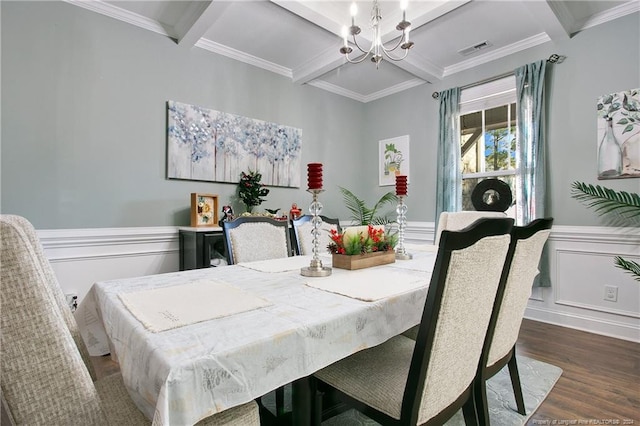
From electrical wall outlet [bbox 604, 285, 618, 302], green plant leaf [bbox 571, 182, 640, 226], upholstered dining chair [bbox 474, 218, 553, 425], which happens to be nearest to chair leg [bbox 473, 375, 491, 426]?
upholstered dining chair [bbox 474, 218, 553, 425]

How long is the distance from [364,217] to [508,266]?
2.95m

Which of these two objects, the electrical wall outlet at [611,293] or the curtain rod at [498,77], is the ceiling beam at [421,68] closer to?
the curtain rod at [498,77]

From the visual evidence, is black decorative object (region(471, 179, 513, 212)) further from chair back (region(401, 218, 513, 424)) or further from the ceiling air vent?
chair back (region(401, 218, 513, 424))

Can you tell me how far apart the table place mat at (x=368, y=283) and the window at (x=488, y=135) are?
222cm

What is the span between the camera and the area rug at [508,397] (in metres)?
1.55

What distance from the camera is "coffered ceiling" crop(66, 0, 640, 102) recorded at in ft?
8.00

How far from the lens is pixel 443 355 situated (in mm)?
908

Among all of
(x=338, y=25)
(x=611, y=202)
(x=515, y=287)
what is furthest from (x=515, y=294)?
(x=338, y=25)

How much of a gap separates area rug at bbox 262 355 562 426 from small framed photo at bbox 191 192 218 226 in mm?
1497

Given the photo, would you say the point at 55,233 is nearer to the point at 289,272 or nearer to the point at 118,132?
the point at 118,132

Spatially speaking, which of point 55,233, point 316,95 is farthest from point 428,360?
point 316,95

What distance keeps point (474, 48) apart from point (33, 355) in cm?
370

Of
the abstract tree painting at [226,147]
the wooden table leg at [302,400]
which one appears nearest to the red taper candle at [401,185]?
the wooden table leg at [302,400]

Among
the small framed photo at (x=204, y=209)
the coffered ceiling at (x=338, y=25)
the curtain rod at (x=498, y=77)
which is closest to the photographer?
the coffered ceiling at (x=338, y=25)
